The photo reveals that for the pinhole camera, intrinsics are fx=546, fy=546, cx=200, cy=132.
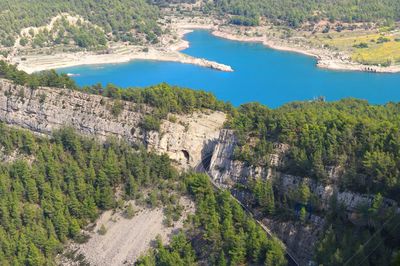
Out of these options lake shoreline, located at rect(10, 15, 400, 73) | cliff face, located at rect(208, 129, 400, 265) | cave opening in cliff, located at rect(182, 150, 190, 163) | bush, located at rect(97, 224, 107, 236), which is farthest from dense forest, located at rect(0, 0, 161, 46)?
cliff face, located at rect(208, 129, 400, 265)

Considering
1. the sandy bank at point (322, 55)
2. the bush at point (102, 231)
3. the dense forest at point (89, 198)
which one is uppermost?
the dense forest at point (89, 198)

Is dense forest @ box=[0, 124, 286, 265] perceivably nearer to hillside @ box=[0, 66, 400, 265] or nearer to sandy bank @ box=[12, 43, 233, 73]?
hillside @ box=[0, 66, 400, 265]

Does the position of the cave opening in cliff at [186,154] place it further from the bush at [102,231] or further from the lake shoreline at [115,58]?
the lake shoreline at [115,58]

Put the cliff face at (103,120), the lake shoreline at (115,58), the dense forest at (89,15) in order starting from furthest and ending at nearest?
the dense forest at (89,15) → the lake shoreline at (115,58) → the cliff face at (103,120)

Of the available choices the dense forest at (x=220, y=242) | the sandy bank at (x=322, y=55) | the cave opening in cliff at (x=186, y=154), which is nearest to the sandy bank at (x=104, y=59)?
the sandy bank at (x=322, y=55)

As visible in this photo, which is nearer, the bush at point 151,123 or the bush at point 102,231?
the bush at point 102,231

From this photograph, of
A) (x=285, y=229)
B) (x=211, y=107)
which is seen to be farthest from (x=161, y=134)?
(x=285, y=229)

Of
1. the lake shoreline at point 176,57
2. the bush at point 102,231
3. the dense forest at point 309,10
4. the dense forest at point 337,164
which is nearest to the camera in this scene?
the dense forest at point 337,164

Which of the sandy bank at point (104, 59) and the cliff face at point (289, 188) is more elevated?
the cliff face at point (289, 188)
